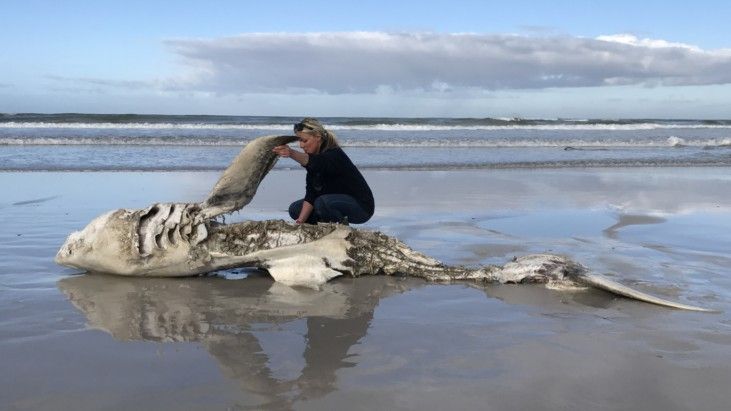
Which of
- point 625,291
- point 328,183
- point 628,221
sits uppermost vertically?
point 328,183

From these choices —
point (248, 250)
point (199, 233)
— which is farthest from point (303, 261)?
point (199, 233)

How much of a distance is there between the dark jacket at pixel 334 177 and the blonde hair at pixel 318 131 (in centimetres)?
5

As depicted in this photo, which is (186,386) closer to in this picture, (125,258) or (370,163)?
(125,258)

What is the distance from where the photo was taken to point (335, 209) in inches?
235

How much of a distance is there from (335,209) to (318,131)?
70cm

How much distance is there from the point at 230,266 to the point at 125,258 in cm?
76

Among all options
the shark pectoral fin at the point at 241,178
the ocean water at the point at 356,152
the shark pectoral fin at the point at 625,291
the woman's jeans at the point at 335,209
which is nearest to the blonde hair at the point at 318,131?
the shark pectoral fin at the point at 241,178

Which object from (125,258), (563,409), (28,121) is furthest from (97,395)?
(28,121)

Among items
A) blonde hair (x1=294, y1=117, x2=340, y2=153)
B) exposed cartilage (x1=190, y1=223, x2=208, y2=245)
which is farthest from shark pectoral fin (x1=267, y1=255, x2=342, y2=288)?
blonde hair (x1=294, y1=117, x2=340, y2=153)

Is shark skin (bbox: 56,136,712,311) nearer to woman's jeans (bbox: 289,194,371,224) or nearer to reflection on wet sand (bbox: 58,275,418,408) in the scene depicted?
reflection on wet sand (bbox: 58,275,418,408)

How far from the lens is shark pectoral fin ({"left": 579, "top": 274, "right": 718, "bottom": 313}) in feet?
14.4

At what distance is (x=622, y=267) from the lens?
5.72 meters

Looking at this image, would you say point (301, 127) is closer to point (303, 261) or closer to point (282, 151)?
point (282, 151)

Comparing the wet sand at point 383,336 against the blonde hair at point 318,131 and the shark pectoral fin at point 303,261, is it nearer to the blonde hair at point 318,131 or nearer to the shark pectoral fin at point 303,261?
the shark pectoral fin at point 303,261
